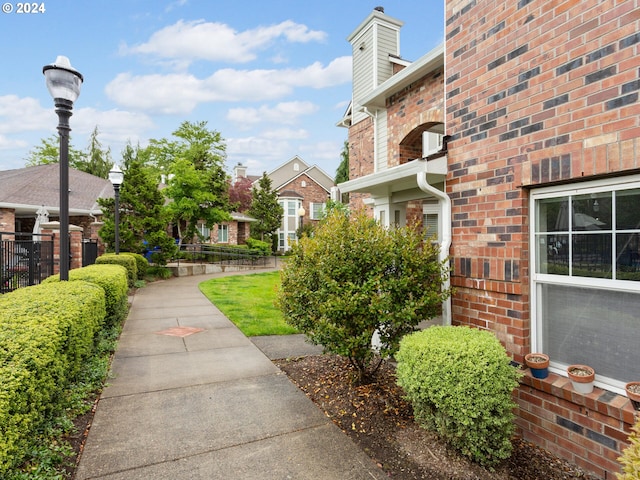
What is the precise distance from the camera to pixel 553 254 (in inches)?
121

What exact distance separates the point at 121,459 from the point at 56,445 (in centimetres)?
56

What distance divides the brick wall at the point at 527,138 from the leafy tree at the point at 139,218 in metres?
13.1

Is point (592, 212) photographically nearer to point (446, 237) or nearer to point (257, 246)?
point (446, 237)

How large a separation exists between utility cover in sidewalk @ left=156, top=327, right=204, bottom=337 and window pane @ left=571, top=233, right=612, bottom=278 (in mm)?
5834

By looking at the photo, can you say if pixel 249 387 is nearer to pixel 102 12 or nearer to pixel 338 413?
pixel 338 413

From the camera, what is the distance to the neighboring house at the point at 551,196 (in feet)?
8.37

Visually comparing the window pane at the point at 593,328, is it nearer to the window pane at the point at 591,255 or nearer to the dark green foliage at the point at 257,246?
the window pane at the point at 591,255

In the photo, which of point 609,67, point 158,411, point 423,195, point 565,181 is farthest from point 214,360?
point 609,67

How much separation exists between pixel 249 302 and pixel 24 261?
4.80 meters

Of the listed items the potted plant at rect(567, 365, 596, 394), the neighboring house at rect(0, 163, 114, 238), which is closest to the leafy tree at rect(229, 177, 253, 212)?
the neighboring house at rect(0, 163, 114, 238)

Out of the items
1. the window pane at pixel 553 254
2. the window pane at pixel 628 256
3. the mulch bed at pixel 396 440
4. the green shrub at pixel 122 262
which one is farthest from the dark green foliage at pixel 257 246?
the window pane at pixel 628 256

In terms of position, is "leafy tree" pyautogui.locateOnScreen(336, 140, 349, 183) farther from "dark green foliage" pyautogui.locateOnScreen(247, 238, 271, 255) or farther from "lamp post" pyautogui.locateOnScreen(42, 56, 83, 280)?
"lamp post" pyautogui.locateOnScreen(42, 56, 83, 280)

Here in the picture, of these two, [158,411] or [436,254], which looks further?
[436,254]

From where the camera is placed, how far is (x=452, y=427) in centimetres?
270
